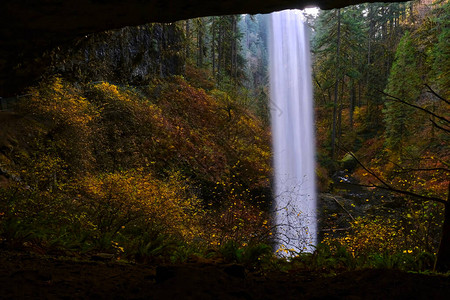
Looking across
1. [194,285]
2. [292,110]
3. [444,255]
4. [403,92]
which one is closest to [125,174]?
[194,285]

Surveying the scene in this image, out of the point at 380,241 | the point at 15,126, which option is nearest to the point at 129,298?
the point at 380,241

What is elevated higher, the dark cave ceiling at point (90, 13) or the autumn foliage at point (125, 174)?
the dark cave ceiling at point (90, 13)

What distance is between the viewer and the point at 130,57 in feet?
52.0

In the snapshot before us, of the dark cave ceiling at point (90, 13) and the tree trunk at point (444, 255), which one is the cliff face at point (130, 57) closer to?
the dark cave ceiling at point (90, 13)

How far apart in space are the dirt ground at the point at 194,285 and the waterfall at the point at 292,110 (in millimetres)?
11726

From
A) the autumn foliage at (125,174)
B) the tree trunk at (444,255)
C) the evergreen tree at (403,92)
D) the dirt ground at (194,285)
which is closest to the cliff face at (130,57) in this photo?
the autumn foliage at (125,174)

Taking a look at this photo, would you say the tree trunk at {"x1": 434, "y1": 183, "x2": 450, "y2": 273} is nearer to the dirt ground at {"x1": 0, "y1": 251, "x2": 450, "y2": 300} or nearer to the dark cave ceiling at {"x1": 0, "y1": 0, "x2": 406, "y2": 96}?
the dirt ground at {"x1": 0, "y1": 251, "x2": 450, "y2": 300}

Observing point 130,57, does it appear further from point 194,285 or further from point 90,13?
point 194,285

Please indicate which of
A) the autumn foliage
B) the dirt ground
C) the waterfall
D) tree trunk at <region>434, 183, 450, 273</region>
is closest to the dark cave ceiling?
the autumn foliage

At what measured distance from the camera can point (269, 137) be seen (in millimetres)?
23281

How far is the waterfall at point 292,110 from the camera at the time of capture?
19.5 metres

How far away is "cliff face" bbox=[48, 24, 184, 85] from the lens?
1199cm

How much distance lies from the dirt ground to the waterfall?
11726 mm

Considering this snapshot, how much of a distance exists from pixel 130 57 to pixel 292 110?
21.2 meters
